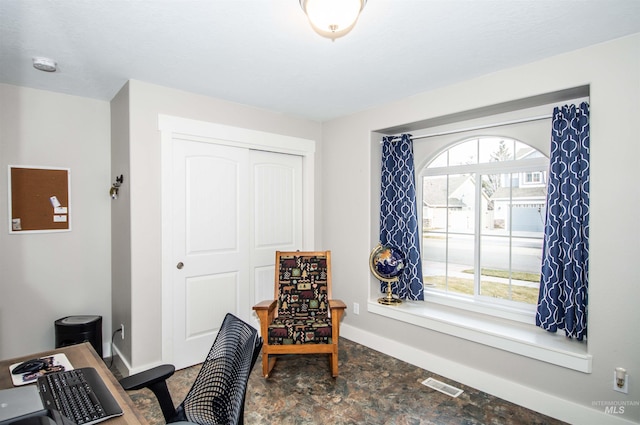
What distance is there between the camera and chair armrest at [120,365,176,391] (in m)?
1.29

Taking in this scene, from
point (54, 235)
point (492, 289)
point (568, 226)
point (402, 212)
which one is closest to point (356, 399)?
point (492, 289)

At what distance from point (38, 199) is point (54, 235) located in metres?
0.34

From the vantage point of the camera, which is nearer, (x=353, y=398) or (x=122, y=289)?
(x=353, y=398)

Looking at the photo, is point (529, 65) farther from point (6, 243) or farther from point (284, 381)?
point (6, 243)

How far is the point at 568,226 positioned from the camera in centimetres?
242

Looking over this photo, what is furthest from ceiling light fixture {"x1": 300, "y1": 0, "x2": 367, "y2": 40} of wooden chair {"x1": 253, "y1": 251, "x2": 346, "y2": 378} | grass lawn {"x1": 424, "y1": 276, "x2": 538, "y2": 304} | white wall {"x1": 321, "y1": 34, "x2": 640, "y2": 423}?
grass lawn {"x1": 424, "y1": 276, "x2": 538, "y2": 304}

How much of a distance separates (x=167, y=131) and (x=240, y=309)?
6.10 ft

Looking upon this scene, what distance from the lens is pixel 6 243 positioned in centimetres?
281

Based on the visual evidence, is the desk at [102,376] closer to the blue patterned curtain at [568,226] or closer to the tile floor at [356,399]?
the tile floor at [356,399]

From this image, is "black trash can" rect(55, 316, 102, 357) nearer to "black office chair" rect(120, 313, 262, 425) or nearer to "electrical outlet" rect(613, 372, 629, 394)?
"black office chair" rect(120, 313, 262, 425)

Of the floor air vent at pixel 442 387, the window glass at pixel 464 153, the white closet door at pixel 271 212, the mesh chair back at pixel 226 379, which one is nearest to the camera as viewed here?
the mesh chair back at pixel 226 379

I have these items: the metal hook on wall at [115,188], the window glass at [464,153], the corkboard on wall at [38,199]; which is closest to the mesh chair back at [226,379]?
the metal hook on wall at [115,188]

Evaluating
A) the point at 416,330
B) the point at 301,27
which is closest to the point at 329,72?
the point at 301,27

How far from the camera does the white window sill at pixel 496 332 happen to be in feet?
7.56
